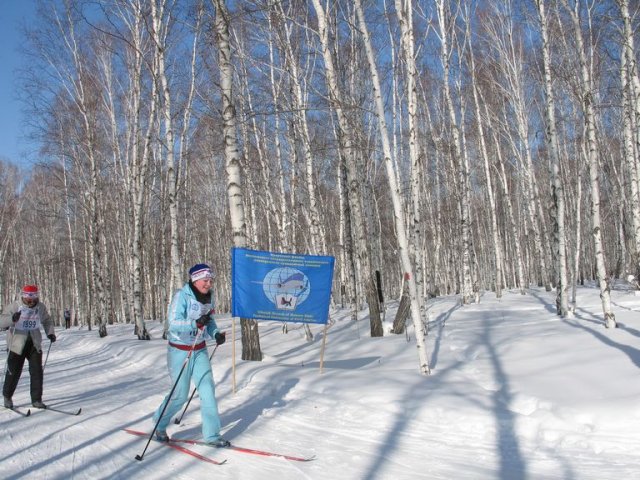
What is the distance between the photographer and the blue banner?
872 centimetres

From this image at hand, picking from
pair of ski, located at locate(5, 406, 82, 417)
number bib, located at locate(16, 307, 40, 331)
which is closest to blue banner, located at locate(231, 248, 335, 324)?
pair of ski, located at locate(5, 406, 82, 417)

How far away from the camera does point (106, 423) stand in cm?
612

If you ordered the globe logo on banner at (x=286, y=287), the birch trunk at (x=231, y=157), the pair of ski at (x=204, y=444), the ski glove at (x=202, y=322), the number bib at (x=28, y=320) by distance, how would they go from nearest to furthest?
the pair of ski at (x=204, y=444) → the ski glove at (x=202, y=322) → the number bib at (x=28, y=320) → the globe logo on banner at (x=286, y=287) → the birch trunk at (x=231, y=157)

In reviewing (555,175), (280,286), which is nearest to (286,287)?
(280,286)

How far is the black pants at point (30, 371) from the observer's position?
23.4 feet

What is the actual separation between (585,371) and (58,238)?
42.1 m

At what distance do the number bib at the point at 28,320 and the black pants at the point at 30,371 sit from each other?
167mm

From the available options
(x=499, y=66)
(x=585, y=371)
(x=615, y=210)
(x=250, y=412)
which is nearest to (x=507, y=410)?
(x=585, y=371)

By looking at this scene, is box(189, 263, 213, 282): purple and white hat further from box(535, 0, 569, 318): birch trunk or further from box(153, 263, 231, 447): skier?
box(535, 0, 569, 318): birch trunk

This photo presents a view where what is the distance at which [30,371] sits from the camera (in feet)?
24.2

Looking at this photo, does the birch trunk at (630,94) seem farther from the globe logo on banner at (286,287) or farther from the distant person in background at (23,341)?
the distant person in background at (23,341)

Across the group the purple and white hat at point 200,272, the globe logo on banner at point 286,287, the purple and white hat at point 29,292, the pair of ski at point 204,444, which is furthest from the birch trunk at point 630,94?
the purple and white hat at point 29,292

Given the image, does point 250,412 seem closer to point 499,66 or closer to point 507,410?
point 507,410

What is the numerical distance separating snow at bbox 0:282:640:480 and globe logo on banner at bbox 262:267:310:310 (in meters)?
1.16
